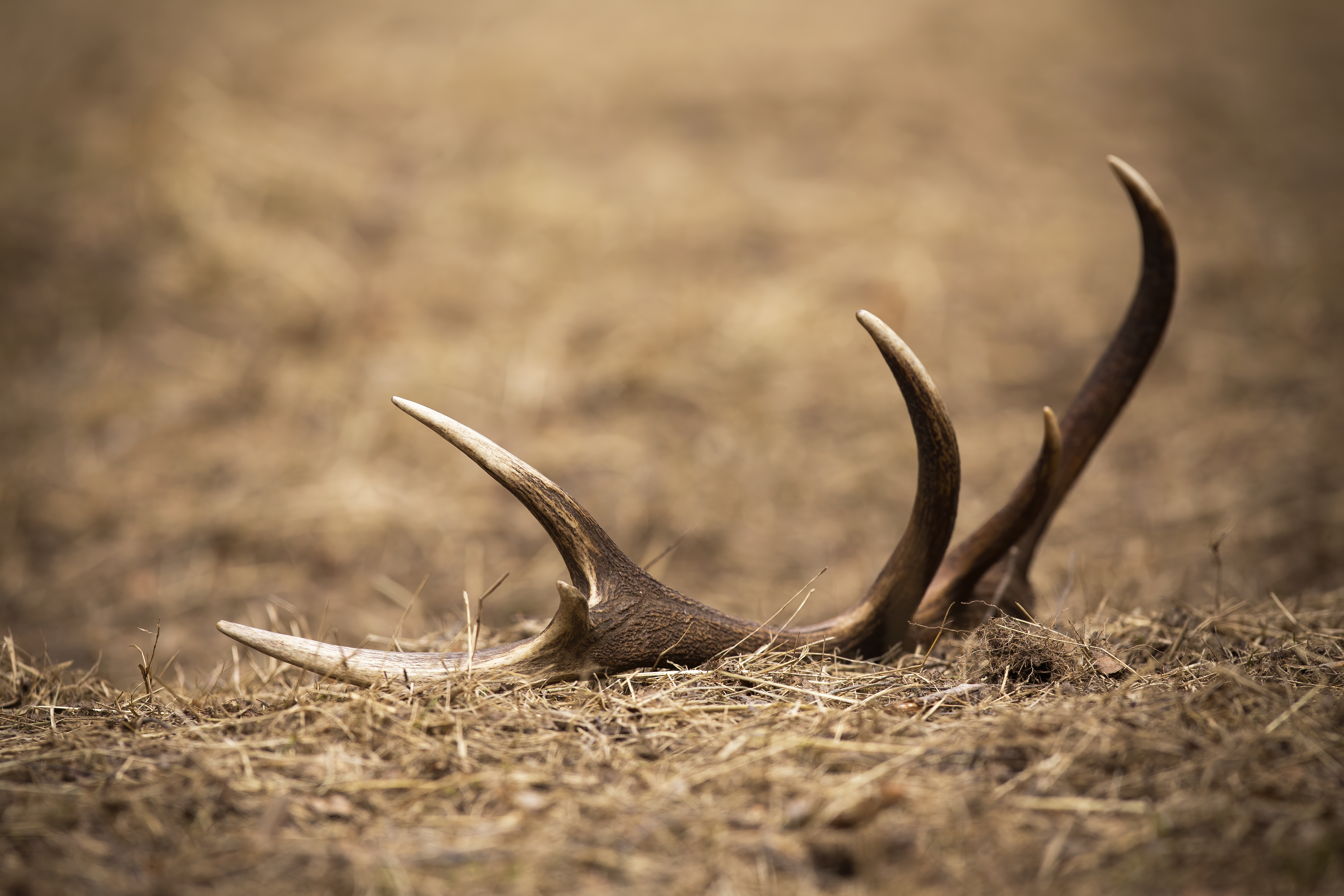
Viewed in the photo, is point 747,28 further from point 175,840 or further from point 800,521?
point 175,840

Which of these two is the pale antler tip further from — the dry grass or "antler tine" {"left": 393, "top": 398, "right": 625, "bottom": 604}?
"antler tine" {"left": 393, "top": 398, "right": 625, "bottom": 604}

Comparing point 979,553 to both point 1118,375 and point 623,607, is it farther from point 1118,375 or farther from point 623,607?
point 623,607

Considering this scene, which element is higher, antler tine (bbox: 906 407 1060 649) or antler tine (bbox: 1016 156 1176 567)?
antler tine (bbox: 1016 156 1176 567)

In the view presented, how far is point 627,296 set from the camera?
5430mm

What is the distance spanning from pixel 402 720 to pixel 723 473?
2.98m

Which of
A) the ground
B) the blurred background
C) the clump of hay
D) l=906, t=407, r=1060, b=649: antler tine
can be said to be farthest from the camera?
the blurred background

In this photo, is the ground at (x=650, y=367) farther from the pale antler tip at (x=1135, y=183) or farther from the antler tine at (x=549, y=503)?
the pale antler tip at (x=1135, y=183)

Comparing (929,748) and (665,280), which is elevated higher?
(665,280)

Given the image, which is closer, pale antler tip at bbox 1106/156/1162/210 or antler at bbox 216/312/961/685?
antler at bbox 216/312/961/685

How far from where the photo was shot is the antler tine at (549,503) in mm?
1642

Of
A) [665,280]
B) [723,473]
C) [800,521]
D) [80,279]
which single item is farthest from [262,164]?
[800,521]

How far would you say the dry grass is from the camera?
1.16m

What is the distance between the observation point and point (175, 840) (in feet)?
4.13

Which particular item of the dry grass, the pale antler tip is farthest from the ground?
the pale antler tip
